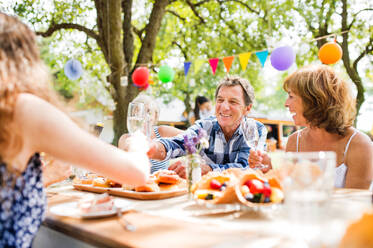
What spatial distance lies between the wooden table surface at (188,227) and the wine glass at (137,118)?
1.17 ft

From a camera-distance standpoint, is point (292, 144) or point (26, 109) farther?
point (292, 144)

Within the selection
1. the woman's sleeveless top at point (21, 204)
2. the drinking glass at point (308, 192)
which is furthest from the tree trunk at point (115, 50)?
the drinking glass at point (308, 192)

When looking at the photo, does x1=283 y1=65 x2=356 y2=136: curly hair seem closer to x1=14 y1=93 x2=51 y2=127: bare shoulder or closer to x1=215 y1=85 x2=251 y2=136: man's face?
x1=215 y1=85 x2=251 y2=136: man's face

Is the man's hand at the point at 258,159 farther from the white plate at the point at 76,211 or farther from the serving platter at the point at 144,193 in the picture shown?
the white plate at the point at 76,211

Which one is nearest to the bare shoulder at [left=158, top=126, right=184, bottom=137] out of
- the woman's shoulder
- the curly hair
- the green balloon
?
the curly hair

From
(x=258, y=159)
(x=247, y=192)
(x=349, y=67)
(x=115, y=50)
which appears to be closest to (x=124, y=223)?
(x=247, y=192)

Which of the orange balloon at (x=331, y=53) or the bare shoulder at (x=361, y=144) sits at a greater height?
the orange balloon at (x=331, y=53)

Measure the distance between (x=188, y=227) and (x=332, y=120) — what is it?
137cm

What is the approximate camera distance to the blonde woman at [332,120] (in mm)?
1804

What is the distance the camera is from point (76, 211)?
1186mm

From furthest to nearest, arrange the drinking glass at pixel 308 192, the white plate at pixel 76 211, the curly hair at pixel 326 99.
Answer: the curly hair at pixel 326 99 < the white plate at pixel 76 211 < the drinking glass at pixel 308 192

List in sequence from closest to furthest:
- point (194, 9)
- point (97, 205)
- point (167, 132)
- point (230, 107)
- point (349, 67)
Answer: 1. point (97, 205)
2. point (230, 107)
3. point (167, 132)
4. point (349, 67)
5. point (194, 9)

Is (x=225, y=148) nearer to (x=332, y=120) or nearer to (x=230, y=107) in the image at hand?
(x=230, y=107)

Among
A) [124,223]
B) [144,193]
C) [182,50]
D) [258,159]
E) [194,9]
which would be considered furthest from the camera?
[182,50]
